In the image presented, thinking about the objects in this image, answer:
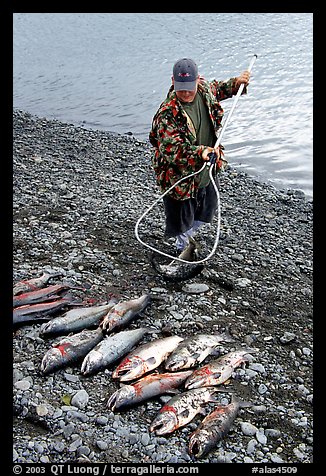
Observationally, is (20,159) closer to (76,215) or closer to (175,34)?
(76,215)

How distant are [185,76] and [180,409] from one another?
2664 millimetres

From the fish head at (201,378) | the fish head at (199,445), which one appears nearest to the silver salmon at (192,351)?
the fish head at (201,378)

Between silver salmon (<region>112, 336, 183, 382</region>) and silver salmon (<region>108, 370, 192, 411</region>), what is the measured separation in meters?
0.09

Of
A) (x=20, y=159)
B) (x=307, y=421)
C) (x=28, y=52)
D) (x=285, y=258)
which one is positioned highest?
(x=28, y=52)

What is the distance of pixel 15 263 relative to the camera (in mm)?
6109

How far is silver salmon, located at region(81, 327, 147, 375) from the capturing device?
181 inches

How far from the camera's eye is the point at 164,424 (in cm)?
411

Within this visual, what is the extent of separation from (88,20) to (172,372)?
18.3 m

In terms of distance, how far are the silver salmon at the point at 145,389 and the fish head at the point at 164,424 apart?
0.80ft

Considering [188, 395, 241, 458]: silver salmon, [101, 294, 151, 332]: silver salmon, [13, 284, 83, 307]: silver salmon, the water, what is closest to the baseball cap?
[101, 294, 151, 332]: silver salmon

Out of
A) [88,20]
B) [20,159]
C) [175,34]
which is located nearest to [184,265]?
[20,159]

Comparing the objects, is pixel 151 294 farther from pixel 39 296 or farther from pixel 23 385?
pixel 23 385

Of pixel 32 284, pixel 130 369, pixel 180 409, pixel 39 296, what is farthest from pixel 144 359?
pixel 32 284

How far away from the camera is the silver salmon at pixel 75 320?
498 centimetres
